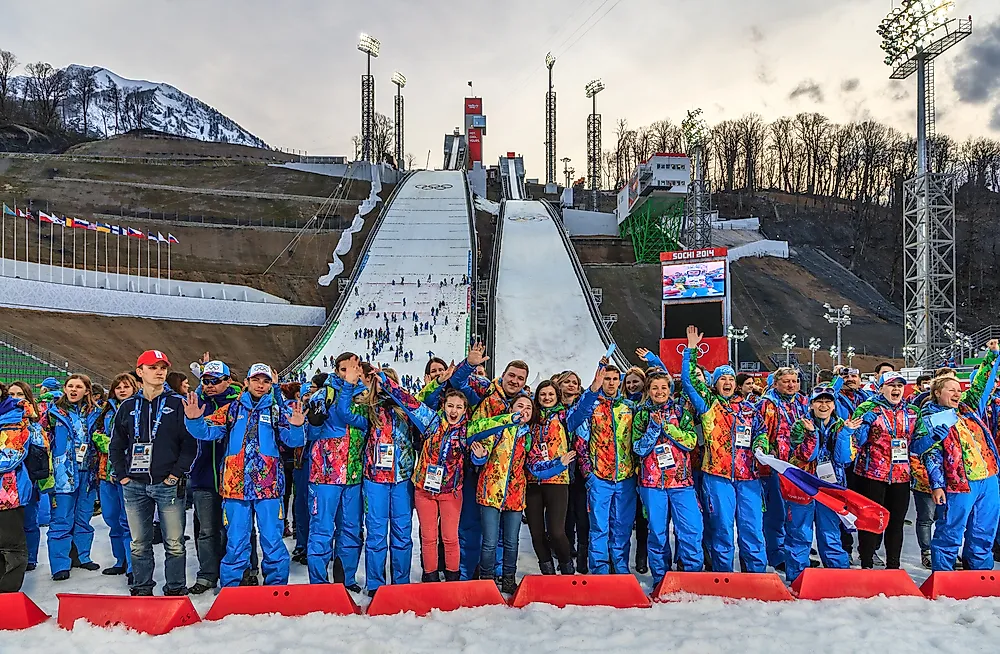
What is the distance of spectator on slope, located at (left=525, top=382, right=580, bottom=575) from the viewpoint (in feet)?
15.5

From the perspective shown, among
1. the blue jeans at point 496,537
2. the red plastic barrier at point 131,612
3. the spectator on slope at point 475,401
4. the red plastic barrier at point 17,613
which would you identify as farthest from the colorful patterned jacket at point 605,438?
the red plastic barrier at point 17,613

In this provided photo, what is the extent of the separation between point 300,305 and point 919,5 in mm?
27478

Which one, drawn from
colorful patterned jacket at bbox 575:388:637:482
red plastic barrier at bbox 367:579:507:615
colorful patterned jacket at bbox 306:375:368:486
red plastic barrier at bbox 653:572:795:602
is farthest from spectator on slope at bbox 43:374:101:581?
red plastic barrier at bbox 653:572:795:602

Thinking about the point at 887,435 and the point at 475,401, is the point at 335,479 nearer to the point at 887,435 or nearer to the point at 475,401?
the point at 475,401

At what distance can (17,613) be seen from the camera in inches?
145

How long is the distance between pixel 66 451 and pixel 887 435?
7005mm

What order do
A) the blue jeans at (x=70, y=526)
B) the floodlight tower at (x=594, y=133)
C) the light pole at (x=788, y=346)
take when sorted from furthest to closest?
the floodlight tower at (x=594, y=133) < the light pole at (x=788, y=346) < the blue jeans at (x=70, y=526)

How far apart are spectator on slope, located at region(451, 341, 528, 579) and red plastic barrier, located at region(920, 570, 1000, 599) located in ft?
9.88

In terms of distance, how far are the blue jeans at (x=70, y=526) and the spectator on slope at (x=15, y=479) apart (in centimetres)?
53

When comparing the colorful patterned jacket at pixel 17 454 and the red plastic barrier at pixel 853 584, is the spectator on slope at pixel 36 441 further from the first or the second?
the red plastic barrier at pixel 853 584

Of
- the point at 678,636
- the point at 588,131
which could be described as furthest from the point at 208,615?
the point at 588,131

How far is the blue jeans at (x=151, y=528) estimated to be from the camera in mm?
4371

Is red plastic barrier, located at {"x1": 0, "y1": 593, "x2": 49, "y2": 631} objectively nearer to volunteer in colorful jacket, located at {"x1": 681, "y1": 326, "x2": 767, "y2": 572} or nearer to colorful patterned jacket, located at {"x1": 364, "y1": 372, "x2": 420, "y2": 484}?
colorful patterned jacket, located at {"x1": 364, "y1": 372, "x2": 420, "y2": 484}

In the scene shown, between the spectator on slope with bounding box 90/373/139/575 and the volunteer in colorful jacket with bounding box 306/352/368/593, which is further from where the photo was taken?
the spectator on slope with bounding box 90/373/139/575
